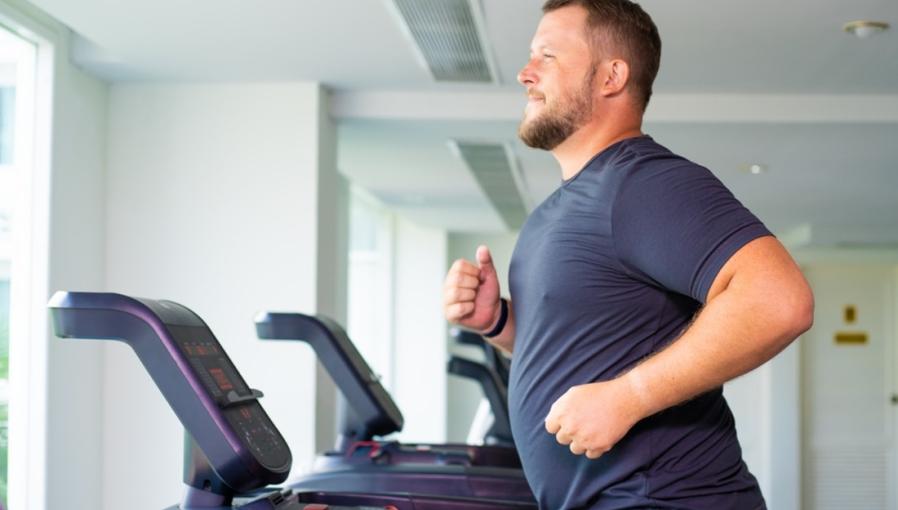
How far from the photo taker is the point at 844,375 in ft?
35.2

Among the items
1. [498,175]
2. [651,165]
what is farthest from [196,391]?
[498,175]

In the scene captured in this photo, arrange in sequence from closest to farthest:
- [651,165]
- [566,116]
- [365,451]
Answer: [651,165] → [566,116] → [365,451]

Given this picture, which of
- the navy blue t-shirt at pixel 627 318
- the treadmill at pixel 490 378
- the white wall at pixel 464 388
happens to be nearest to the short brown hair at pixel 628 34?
the navy blue t-shirt at pixel 627 318

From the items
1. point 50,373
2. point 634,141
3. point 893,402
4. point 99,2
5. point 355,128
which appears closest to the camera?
point 634,141

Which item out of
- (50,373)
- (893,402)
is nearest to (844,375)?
(893,402)

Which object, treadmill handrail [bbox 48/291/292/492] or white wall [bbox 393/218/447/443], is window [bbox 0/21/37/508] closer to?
treadmill handrail [bbox 48/291/292/492]

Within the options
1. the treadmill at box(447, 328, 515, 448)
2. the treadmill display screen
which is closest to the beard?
the treadmill display screen

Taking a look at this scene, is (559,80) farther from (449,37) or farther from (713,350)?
(449,37)

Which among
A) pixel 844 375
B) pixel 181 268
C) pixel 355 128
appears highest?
pixel 355 128

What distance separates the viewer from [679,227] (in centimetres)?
131

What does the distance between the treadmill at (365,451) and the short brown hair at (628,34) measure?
58.0 inches

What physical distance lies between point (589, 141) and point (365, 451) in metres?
1.86

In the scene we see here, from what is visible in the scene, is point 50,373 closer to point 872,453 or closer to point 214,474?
point 214,474

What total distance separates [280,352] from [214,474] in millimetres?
2953
